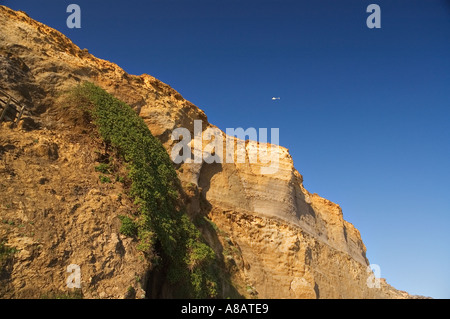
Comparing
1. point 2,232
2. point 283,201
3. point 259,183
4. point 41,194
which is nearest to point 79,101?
point 41,194

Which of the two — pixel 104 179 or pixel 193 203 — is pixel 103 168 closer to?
pixel 104 179

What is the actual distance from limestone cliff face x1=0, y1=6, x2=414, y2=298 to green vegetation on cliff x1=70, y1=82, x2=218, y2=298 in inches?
38.8

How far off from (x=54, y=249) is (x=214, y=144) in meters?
15.5

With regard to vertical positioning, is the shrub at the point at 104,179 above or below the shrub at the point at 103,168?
below

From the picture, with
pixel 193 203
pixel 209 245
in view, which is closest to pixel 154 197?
pixel 193 203

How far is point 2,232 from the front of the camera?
9.44 m

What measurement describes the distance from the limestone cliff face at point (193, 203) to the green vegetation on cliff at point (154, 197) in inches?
38.8

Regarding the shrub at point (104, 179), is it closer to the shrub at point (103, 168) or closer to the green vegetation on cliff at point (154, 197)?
the shrub at point (103, 168)

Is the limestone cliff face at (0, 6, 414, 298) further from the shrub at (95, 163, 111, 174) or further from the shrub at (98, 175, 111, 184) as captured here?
the shrub at (98, 175, 111, 184)

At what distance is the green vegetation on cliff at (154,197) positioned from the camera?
1297 cm

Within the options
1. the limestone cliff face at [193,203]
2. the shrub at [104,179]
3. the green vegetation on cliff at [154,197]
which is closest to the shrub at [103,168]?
the shrub at [104,179]

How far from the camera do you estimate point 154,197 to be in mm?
13594

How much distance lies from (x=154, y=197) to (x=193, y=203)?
4956 millimetres
